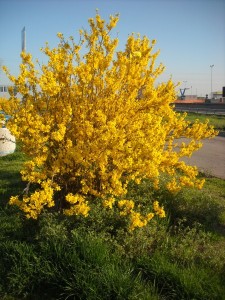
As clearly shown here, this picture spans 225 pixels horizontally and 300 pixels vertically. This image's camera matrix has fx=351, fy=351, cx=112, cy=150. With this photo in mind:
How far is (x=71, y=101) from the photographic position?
4.47 meters

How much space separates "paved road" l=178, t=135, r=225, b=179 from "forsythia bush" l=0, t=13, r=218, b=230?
3.74 m

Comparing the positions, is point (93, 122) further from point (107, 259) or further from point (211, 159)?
point (211, 159)

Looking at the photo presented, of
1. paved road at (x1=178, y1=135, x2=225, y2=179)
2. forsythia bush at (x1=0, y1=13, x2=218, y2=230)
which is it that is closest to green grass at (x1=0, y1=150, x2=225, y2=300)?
forsythia bush at (x1=0, y1=13, x2=218, y2=230)

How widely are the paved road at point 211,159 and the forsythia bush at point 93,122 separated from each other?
3.74 m

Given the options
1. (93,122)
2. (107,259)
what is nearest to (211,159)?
(93,122)

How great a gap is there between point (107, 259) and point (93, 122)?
1.69 metres

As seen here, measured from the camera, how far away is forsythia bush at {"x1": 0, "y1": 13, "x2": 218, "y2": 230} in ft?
13.0

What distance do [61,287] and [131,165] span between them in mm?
1435

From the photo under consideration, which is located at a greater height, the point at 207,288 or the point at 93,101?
the point at 93,101

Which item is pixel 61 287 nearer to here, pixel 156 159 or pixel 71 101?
pixel 156 159

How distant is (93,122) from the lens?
4.34m

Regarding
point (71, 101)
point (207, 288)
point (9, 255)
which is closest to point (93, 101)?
point (71, 101)

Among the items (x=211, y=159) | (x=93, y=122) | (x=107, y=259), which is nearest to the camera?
(x=107, y=259)

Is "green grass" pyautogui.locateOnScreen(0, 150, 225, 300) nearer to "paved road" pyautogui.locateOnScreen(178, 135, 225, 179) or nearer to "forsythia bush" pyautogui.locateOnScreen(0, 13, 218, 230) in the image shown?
"forsythia bush" pyautogui.locateOnScreen(0, 13, 218, 230)
